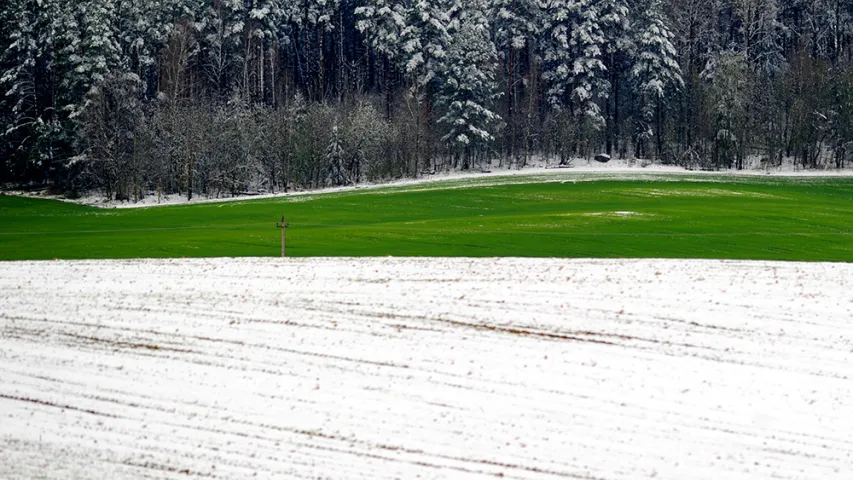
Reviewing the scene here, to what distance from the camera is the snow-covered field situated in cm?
1398

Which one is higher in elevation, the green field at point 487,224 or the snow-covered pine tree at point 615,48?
the snow-covered pine tree at point 615,48

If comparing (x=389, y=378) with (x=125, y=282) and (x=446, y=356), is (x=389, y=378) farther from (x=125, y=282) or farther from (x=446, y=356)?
(x=125, y=282)

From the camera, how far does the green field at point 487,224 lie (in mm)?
30953

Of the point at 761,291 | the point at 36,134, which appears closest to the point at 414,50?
the point at 36,134

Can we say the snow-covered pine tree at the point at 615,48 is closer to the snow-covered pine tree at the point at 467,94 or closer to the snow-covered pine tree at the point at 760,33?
the snow-covered pine tree at the point at 760,33

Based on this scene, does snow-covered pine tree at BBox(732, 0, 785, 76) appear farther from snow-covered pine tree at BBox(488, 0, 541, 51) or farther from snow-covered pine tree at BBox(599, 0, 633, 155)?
snow-covered pine tree at BBox(488, 0, 541, 51)

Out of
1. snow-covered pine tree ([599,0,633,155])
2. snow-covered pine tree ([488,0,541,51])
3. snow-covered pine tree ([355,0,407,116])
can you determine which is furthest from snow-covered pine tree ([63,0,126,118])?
snow-covered pine tree ([599,0,633,155])

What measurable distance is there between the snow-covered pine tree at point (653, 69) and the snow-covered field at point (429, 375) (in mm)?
59019

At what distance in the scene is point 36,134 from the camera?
7131cm

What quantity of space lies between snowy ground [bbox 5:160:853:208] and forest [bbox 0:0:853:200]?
53.4 inches

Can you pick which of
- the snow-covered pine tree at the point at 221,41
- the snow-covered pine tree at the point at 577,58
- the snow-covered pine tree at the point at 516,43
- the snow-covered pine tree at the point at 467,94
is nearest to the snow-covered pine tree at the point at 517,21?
the snow-covered pine tree at the point at 516,43

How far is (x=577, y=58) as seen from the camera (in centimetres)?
8475

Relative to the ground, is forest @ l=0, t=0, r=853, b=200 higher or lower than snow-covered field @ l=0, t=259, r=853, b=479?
higher

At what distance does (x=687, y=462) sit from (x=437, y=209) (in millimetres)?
35343
